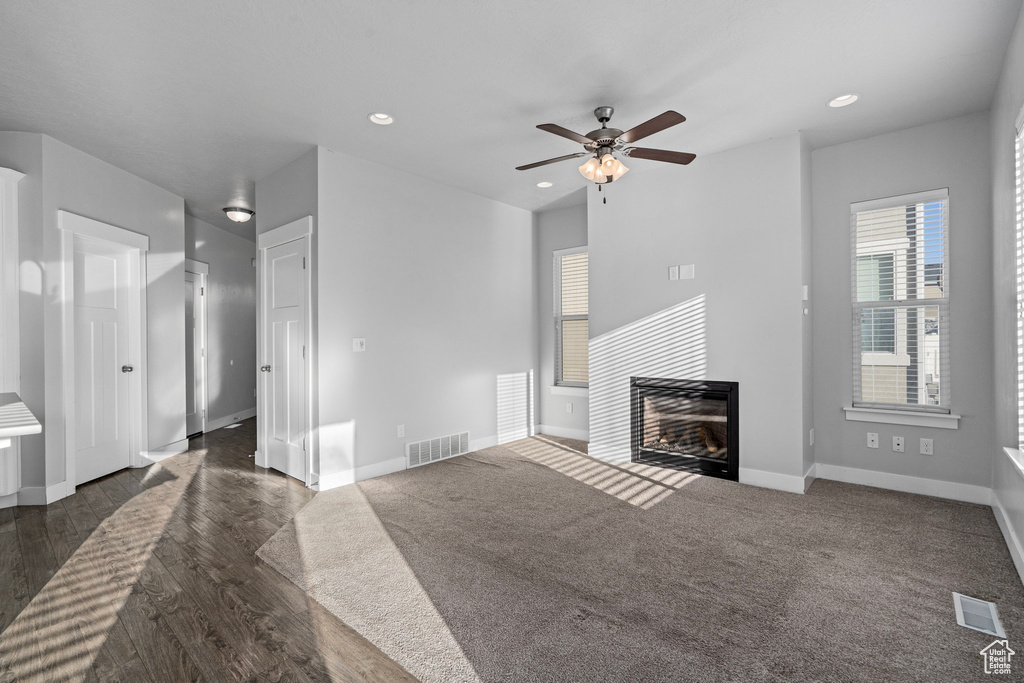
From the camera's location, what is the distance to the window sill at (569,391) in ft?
18.7

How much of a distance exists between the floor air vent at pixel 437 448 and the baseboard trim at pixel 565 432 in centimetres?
125

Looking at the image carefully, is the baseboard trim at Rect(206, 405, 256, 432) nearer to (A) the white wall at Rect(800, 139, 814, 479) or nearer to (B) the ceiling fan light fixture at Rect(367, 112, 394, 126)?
(B) the ceiling fan light fixture at Rect(367, 112, 394, 126)

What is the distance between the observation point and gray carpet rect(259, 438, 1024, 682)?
73.2 inches

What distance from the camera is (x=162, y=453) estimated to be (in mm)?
5055

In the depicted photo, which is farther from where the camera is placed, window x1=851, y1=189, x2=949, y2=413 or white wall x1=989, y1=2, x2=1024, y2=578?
window x1=851, y1=189, x2=949, y2=413

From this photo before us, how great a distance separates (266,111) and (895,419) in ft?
16.7

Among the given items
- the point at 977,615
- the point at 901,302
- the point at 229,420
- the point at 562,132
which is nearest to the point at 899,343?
the point at 901,302

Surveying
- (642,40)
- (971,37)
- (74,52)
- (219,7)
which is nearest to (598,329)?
(642,40)

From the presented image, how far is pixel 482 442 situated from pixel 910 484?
371 centimetres

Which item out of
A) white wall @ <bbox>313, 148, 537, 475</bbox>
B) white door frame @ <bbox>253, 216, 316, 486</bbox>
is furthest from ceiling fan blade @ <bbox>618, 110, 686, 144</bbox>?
white door frame @ <bbox>253, 216, 316, 486</bbox>

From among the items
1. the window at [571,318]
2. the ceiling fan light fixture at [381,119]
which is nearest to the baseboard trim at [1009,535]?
the window at [571,318]

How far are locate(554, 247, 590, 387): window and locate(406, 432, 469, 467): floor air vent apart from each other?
1526 millimetres

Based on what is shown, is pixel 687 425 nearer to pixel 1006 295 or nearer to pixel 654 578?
pixel 654 578

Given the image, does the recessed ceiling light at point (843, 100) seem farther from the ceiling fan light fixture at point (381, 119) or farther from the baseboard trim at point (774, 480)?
the ceiling fan light fixture at point (381, 119)
